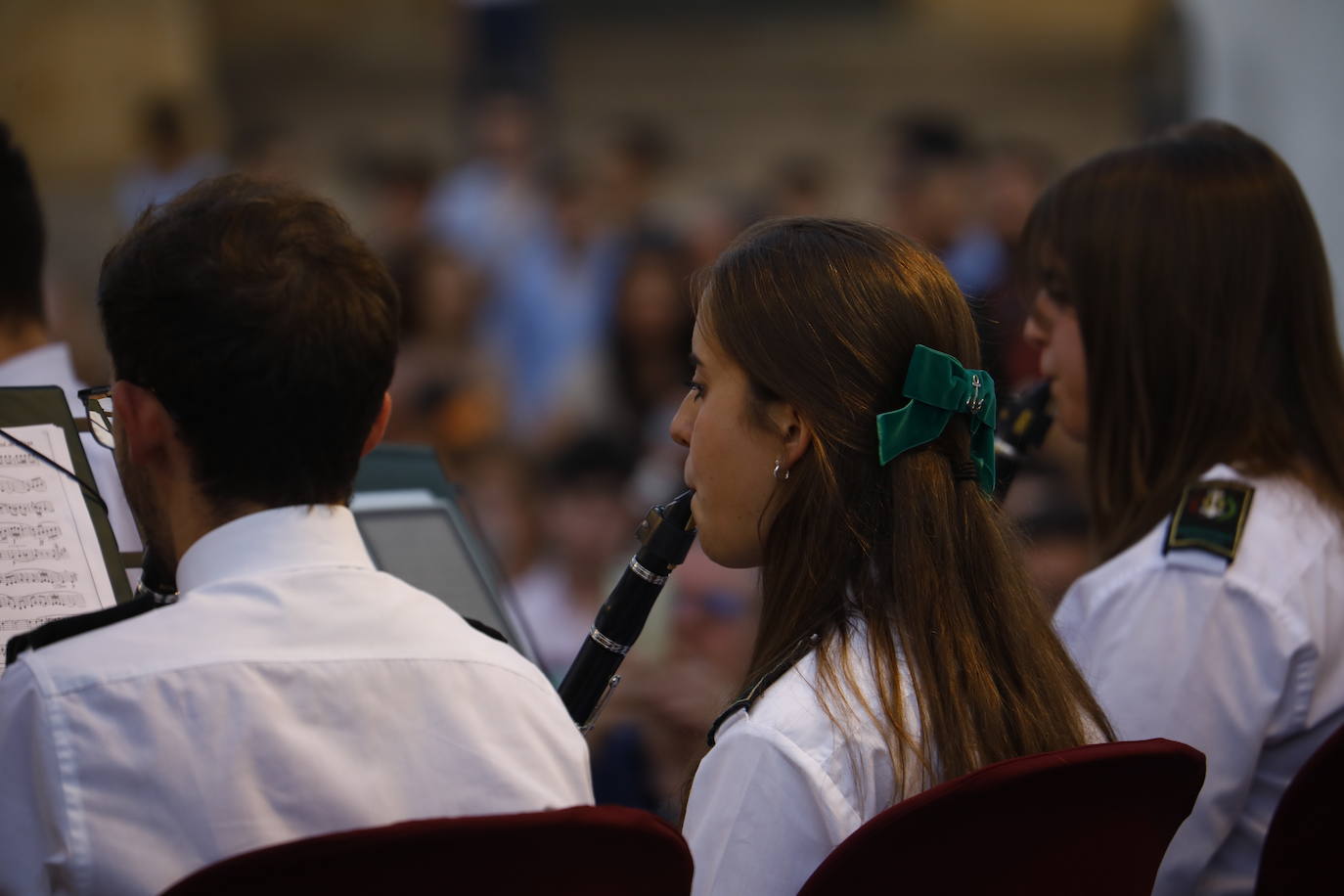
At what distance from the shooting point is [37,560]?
161 cm

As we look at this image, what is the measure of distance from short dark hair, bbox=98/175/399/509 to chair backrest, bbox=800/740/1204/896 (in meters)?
0.66

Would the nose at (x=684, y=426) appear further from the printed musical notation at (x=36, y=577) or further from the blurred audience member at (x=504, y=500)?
the blurred audience member at (x=504, y=500)

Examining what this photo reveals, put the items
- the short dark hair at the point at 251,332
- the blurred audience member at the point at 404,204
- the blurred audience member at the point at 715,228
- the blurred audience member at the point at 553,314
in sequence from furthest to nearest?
the blurred audience member at the point at 404,204
the blurred audience member at the point at 715,228
the blurred audience member at the point at 553,314
the short dark hair at the point at 251,332

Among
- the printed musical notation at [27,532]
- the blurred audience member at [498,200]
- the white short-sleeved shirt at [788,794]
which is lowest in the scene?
the blurred audience member at [498,200]

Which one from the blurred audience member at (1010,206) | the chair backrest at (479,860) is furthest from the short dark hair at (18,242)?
the blurred audience member at (1010,206)

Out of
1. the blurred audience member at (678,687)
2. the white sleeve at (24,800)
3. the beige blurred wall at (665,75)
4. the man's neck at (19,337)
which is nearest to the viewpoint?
the white sleeve at (24,800)

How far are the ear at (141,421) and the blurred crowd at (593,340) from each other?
1655 mm

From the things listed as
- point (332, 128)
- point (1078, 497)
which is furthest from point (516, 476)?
point (332, 128)

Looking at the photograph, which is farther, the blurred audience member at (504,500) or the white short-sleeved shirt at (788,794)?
the blurred audience member at (504,500)

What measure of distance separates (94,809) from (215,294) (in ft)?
1.64

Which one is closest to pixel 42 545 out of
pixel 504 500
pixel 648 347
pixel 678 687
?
pixel 678 687

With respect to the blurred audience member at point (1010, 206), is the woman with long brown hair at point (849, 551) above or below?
above

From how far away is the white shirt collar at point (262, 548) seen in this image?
146 cm

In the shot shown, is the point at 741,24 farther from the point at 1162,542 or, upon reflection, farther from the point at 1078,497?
the point at 1162,542
